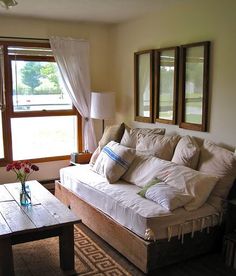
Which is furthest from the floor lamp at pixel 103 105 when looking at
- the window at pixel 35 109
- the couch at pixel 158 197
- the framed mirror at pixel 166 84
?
the couch at pixel 158 197

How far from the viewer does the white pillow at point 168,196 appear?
109 inches

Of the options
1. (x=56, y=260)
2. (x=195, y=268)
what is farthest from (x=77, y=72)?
(x=195, y=268)

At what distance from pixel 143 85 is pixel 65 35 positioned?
1.31 meters

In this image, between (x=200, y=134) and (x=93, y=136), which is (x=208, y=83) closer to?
(x=200, y=134)

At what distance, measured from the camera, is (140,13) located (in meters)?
4.15

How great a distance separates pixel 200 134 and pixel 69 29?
240cm

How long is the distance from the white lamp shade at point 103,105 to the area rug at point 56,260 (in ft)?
5.80

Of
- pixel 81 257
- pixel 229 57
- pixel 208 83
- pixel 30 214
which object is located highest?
pixel 229 57

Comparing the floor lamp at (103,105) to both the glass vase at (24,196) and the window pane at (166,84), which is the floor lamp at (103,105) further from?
the glass vase at (24,196)

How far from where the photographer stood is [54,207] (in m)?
2.95

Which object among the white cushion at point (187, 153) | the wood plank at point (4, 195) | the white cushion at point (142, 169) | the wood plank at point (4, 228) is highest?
the white cushion at point (187, 153)

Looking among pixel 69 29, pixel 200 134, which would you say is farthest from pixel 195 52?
pixel 69 29

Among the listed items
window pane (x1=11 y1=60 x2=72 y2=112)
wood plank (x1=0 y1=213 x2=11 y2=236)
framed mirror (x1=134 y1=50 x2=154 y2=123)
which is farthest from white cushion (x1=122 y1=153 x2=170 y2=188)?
window pane (x1=11 y1=60 x2=72 y2=112)

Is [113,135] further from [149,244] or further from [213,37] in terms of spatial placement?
[149,244]
